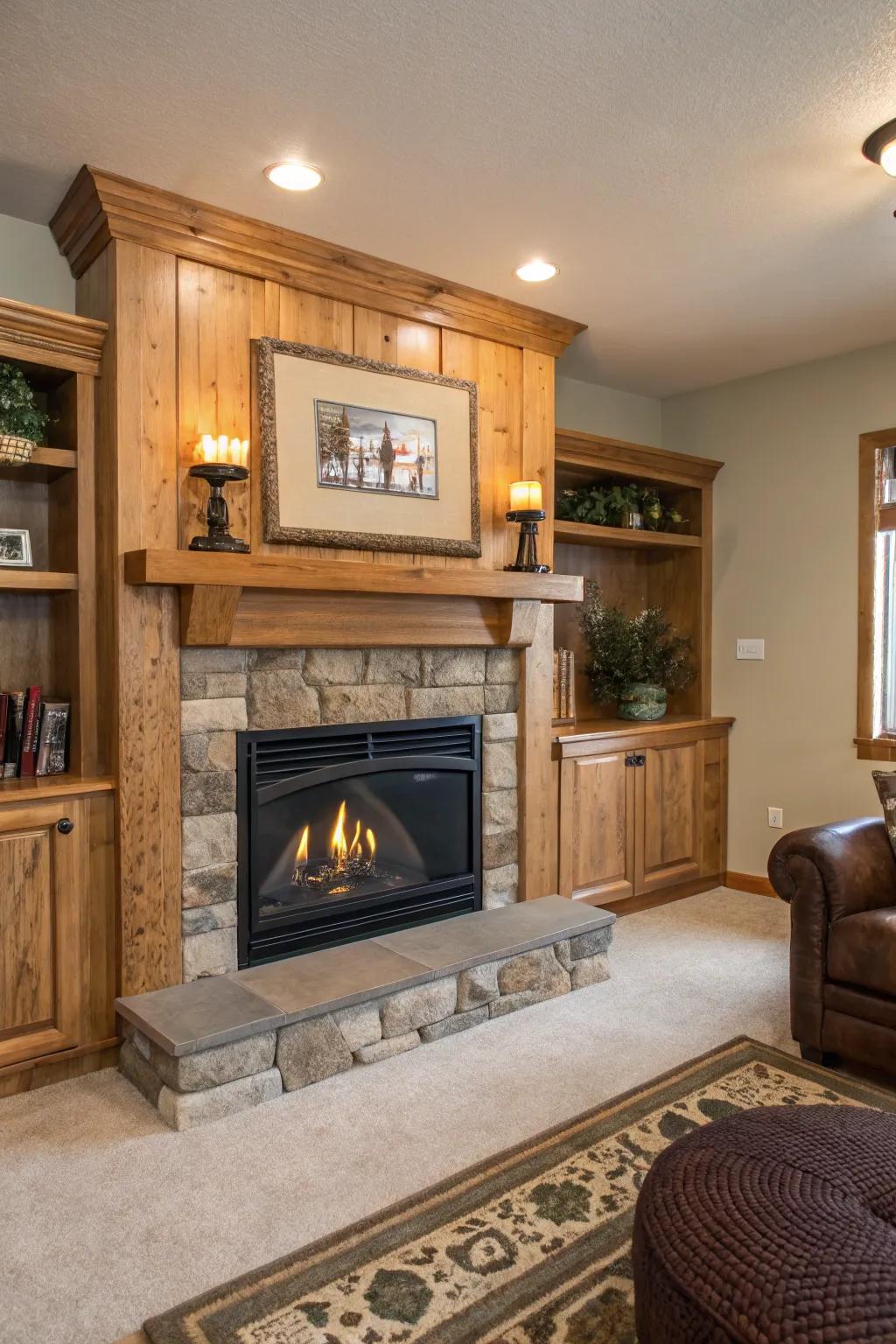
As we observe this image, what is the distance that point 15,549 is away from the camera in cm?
283

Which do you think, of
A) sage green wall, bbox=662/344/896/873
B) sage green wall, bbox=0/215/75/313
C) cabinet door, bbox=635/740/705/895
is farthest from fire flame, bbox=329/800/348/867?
sage green wall, bbox=662/344/896/873

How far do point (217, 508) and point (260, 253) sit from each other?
0.87 metres

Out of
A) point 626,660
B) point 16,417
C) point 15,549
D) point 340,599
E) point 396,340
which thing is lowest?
point 626,660

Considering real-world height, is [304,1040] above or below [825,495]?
below

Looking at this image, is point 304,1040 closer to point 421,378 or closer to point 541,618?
point 541,618

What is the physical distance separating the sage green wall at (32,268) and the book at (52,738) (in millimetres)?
1281

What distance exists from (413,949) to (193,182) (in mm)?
2471

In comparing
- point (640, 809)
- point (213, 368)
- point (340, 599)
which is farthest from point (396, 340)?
point (640, 809)

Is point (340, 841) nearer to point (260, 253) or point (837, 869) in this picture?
point (837, 869)

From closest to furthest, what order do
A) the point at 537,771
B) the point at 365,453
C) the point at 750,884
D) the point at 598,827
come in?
the point at 365,453 → the point at 537,771 → the point at 598,827 → the point at 750,884

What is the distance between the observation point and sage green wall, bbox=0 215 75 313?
2.95 meters

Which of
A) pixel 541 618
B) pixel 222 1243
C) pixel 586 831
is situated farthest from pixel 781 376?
pixel 222 1243

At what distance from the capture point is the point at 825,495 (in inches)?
174

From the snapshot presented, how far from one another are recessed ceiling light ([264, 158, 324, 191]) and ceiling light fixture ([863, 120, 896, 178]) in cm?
149
